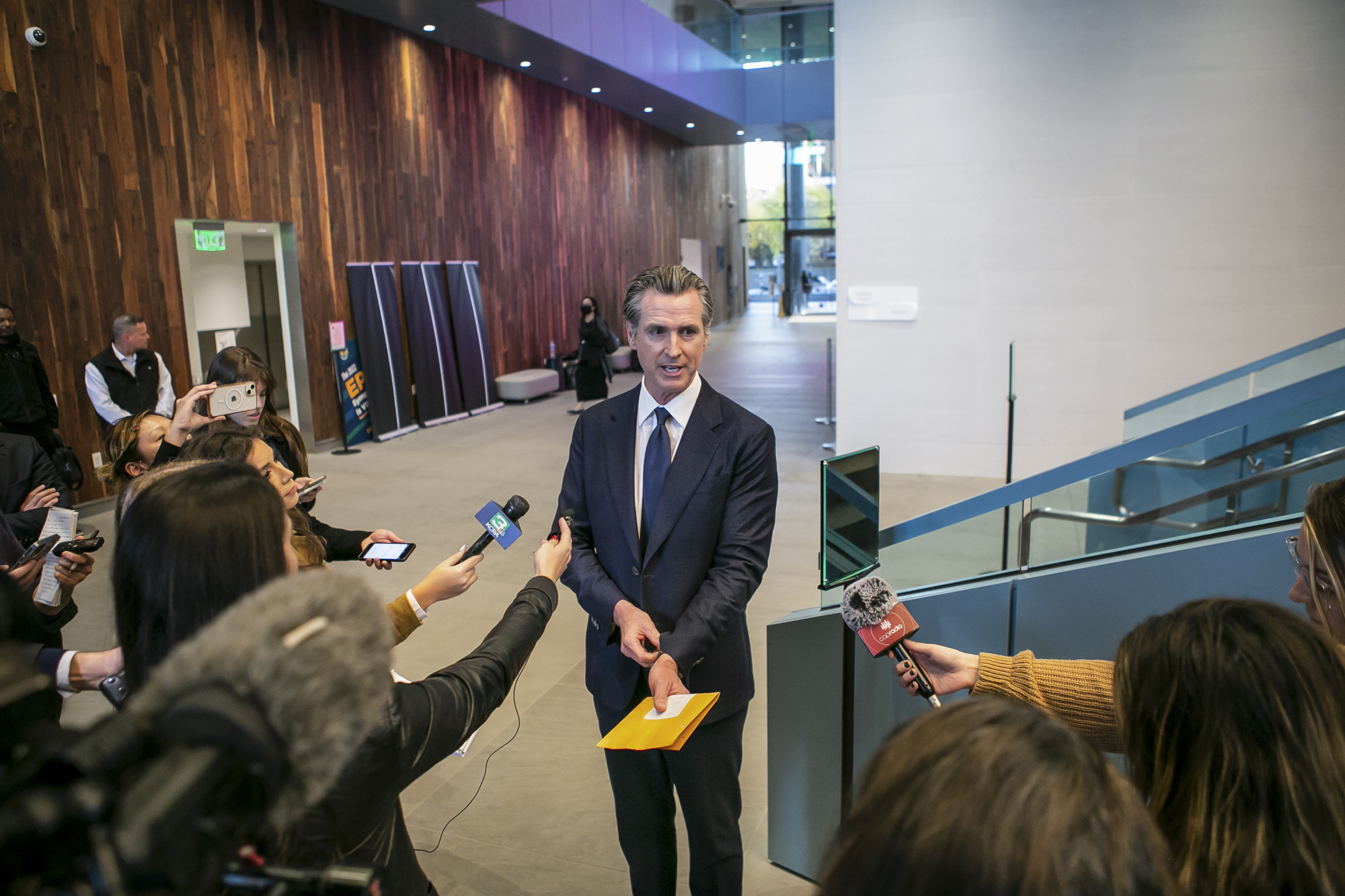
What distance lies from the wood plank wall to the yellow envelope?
21.4 feet

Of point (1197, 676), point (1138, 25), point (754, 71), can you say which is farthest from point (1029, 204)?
point (754, 71)

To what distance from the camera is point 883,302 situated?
24.7ft

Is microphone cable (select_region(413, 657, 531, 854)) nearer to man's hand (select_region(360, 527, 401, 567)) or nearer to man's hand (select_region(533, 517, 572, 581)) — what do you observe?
man's hand (select_region(360, 527, 401, 567))

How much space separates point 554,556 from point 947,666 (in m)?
0.80

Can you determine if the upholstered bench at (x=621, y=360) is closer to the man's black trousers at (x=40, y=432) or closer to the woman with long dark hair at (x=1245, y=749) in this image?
the man's black trousers at (x=40, y=432)

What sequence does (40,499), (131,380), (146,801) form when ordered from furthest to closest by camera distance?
(131,380) < (40,499) < (146,801)

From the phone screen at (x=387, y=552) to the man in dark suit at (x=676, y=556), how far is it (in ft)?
1.73

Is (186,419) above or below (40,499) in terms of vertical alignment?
→ above

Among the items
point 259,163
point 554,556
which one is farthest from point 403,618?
point 259,163

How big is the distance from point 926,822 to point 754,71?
18.5m

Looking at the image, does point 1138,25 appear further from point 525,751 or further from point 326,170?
point 326,170

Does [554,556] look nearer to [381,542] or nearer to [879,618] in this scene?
[879,618]

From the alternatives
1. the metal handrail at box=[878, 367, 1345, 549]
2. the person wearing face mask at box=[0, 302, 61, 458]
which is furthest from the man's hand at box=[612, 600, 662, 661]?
the person wearing face mask at box=[0, 302, 61, 458]

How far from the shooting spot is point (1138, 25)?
6668mm
